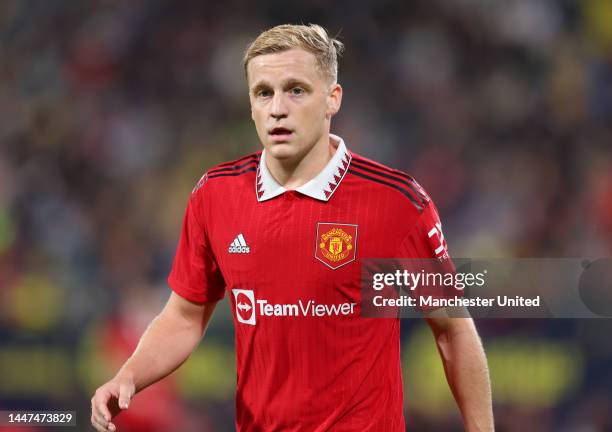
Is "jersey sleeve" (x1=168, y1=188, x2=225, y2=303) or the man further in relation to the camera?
"jersey sleeve" (x1=168, y1=188, x2=225, y2=303)

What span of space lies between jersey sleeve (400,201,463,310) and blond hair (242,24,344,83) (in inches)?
24.1

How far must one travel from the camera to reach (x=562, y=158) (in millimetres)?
6770

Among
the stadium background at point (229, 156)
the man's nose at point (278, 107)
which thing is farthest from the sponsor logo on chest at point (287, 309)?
the stadium background at point (229, 156)

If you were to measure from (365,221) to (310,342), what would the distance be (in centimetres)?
45

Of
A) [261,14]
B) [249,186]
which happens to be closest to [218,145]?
[261,14]

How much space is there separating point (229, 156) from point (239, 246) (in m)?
4.43

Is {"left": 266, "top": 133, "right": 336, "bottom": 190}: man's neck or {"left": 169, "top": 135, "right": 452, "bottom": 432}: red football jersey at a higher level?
{"left": 266, "top": 133, "right": 336, "bottom": 190}: man's neck

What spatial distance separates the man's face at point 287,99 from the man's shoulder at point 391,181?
223 mm

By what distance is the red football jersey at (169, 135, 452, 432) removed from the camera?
2918 millimetres

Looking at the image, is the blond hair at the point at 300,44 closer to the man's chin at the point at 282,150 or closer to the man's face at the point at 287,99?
the man's face at the point at 287,99

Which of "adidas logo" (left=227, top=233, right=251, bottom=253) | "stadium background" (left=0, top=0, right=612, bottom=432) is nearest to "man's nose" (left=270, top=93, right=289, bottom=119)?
"adidas logo" (left=227, top=233, right=251, bottom=253)

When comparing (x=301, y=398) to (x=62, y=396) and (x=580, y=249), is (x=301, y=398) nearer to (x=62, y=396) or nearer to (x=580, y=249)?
(x=62, y=396)

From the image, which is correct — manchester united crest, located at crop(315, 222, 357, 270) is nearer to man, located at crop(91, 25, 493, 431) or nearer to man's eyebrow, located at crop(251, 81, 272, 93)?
man, located at crop(91, 25, 493, 431)

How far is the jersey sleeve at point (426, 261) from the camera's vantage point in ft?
→ 9.84
